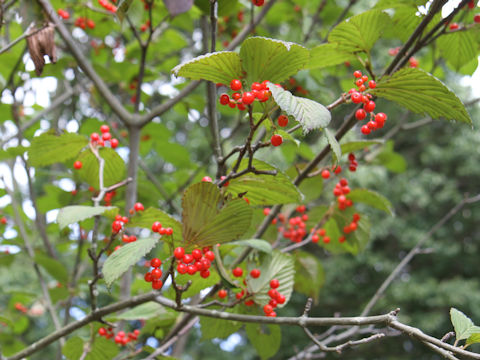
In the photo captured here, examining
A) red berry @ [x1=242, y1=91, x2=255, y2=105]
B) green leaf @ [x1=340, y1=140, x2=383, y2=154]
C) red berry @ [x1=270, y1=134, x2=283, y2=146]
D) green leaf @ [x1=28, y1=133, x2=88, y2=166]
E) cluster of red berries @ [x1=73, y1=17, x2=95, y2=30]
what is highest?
cluster of red berries @ [x1=73, y1=17, x2=95, y2=30]

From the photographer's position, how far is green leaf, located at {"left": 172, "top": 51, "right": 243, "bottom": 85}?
40.7 inches

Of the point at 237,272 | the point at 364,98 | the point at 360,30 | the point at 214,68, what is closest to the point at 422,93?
the point at 364,98

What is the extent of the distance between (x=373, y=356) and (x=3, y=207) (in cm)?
952

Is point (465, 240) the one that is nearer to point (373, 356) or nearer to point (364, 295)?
point (364, 295)

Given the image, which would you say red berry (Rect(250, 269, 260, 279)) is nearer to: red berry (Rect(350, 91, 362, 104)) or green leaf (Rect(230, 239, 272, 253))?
green leaf (Rect(230, 239, 272, 253))

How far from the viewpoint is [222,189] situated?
4.15ft

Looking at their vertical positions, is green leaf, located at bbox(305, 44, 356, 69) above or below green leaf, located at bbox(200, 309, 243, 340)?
above

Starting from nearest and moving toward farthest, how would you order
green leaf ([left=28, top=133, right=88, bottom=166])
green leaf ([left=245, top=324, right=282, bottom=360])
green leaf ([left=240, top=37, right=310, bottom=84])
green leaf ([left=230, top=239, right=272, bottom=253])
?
1. green leaf ([left=240, top=37, right=310, bottom=84])
2. green leaf ([left=230, top=239, right=272, bottom=253])
3. green leaf ([left=28, top=133, right=88, bottom=166])
4. green leaf ([left=245, top=324, right=282, bottom=360])

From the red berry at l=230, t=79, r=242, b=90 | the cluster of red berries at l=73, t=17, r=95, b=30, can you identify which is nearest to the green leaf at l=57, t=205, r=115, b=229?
the red berry at l=230, t=79, r=242, b=90

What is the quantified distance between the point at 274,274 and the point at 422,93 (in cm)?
78

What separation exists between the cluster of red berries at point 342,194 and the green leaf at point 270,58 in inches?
35.7

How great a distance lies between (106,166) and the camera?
1742 millimetres

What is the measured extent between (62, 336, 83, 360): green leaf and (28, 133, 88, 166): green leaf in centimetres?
65

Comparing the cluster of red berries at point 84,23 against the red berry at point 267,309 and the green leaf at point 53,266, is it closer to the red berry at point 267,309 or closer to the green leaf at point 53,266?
the green leaf at point 53,266
